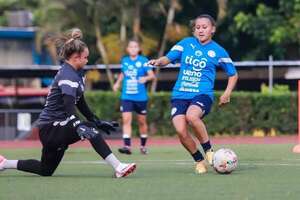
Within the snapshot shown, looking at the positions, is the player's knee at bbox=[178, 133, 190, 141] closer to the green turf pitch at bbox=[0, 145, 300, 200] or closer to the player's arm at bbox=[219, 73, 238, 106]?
the green turf pitch at bbox=[0, 145, 300, 200]

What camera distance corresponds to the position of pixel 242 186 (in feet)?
34.7

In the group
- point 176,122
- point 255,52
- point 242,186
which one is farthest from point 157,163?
point 255,52

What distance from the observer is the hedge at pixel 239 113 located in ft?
87.7

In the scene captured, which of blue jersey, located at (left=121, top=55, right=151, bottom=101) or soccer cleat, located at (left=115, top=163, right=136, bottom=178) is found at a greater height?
blue jersey, located at (left=121, top=55, right=151, bottom=101)

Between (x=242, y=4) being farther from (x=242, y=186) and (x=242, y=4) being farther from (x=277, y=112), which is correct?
(x=242, y=186)

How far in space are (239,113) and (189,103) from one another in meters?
14.1

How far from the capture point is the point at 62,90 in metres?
11.5

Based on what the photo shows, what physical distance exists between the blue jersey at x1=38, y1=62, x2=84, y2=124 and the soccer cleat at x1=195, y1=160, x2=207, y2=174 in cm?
185

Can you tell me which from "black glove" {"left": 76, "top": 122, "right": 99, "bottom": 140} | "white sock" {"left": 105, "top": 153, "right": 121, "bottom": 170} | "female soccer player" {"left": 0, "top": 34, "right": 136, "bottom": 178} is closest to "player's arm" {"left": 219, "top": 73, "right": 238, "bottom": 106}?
"female soccer player" {"left": 0, "top": 34, "right": 136, "bottom": 178}

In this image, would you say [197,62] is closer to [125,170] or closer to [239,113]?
[125,170]

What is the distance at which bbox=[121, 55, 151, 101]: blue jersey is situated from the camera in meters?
18.5

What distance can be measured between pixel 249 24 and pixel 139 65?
1961cm

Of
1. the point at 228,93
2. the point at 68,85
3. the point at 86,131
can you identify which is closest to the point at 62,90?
the point at 68,85

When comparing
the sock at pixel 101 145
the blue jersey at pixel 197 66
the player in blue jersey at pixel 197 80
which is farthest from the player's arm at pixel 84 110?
the blue jersey at pixel 197 66
